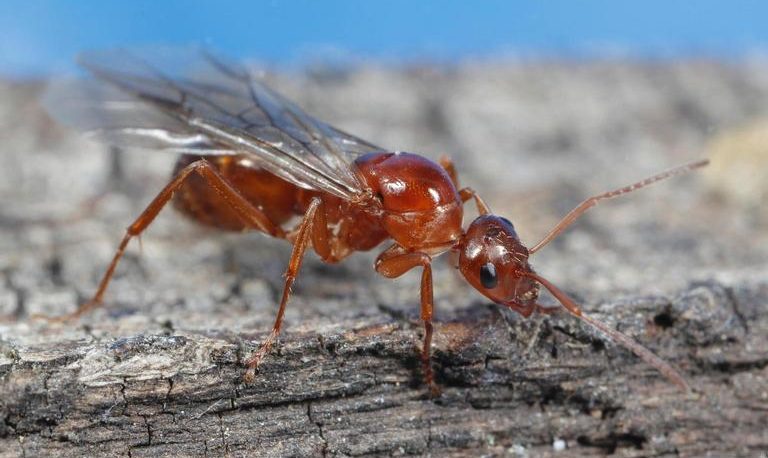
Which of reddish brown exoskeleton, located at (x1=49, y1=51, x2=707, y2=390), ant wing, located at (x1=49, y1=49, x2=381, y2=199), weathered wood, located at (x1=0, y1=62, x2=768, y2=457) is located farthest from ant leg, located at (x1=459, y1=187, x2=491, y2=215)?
ant wing, located at (x1=49, y1=49, x2=381, y2=199)

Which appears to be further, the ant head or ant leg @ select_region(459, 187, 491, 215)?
ant leg @ select_region(459, 187, 491, 215)

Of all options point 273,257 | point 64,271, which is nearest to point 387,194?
point 273,257

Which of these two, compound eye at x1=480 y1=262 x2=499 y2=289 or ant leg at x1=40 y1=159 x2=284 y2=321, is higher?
ant leg at x1=40 y1=159 x2=284 y2=321

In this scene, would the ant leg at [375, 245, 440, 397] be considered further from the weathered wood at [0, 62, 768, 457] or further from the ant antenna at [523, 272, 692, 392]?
the ant antenna at [523, 272, 692, 392]

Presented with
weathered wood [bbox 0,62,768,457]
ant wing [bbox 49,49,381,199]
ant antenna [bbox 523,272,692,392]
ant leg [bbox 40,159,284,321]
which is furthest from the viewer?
ant wing [bbox 49,49,381,199]

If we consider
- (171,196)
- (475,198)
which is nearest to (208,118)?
(171,196)

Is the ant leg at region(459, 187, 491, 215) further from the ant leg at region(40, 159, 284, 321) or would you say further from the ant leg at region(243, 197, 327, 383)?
the ant leg at region(40, 159, 284, 321)

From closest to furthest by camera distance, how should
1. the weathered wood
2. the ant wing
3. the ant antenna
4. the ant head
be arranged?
the weathered wood < the ant antenna < the ant head < the ant wing

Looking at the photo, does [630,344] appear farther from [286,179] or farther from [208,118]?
[208,118]

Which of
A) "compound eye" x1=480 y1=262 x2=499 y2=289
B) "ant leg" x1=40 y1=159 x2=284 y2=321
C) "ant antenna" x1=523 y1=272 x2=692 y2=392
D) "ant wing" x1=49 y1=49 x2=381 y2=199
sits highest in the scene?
"ant wing" x1=49 y1=49 x2=381 y2=199

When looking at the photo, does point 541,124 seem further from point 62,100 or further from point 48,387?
point 48,387
